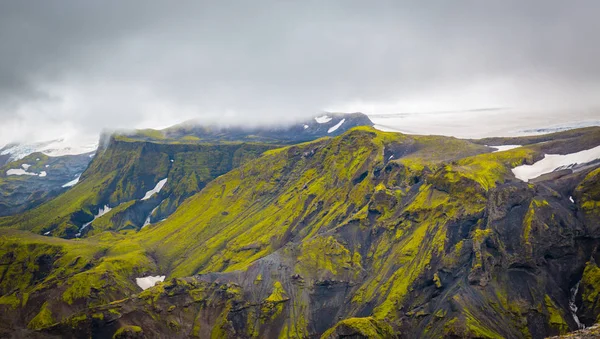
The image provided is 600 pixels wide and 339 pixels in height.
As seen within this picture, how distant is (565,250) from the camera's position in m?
189

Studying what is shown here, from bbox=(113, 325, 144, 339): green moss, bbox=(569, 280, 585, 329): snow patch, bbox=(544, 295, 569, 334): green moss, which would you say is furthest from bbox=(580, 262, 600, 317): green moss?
bbox=(113, 325, 144, 339): green moss

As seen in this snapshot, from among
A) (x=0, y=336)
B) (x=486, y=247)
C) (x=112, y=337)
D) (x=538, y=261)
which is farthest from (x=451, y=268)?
(x=0, y=336)

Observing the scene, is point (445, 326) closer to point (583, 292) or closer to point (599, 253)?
point (583, 292)

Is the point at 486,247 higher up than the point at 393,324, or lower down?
higher up

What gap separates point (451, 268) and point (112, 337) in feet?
436

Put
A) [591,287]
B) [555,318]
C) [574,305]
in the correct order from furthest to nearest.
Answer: [574,305]
[591,287]
[555,318]

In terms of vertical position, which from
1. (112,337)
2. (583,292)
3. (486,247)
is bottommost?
(112,337)

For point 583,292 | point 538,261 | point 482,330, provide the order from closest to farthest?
point 482,330
point 583,292
point 538,261

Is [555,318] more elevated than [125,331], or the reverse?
[555,318]

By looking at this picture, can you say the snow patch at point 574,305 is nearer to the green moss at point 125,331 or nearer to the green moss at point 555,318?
the green moss at point 555,318

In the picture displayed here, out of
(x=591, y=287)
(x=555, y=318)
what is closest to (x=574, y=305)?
(x=591, y=287)

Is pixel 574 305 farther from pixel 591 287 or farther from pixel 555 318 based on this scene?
pixel 555 318

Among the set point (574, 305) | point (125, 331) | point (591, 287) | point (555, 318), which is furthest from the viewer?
point (125, 331)

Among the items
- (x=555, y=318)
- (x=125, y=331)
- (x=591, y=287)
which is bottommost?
(x=125, y=331)
